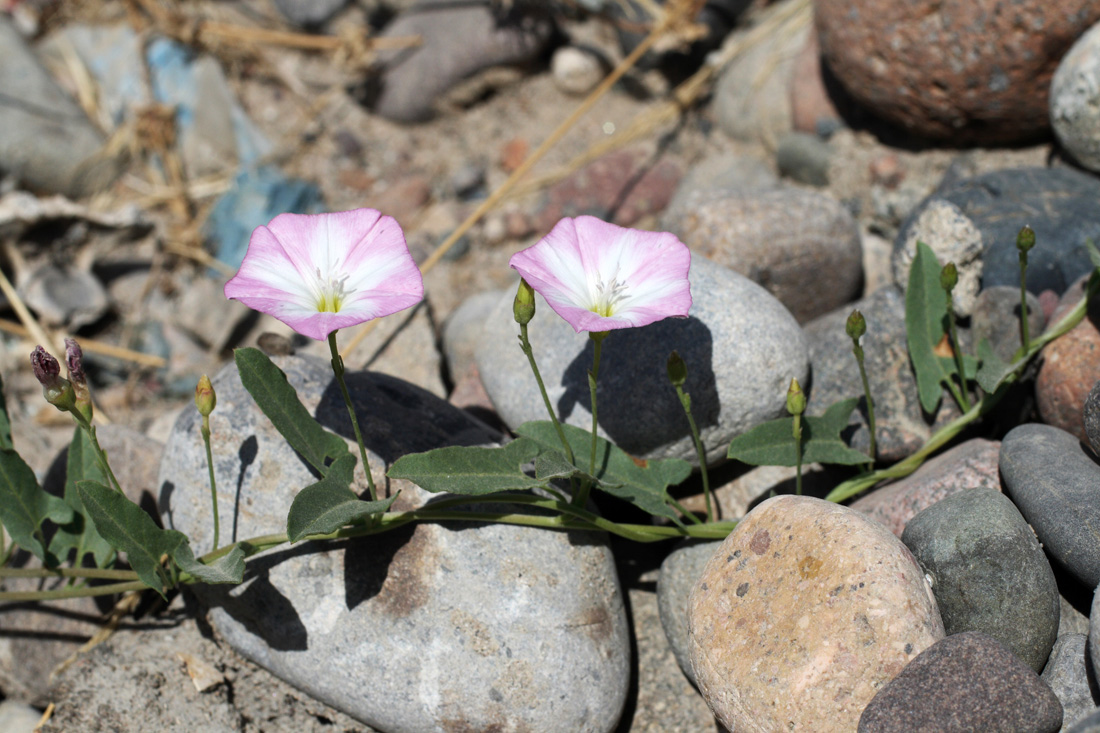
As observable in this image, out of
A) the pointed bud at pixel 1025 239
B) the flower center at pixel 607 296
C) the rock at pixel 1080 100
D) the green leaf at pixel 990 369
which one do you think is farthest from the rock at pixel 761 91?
the flower center at pixel 607 296

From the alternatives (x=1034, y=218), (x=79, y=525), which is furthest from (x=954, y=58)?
(x=79, y=525)

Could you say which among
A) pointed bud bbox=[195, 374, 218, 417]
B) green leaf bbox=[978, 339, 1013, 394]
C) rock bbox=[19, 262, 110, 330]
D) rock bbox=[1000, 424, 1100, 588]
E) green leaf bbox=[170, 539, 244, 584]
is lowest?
rock bbox=[19, 262, 110, 330]

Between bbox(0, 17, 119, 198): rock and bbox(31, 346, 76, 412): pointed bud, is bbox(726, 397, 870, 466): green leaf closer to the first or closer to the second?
bbox(31, 346, 76, 412): pointed bud

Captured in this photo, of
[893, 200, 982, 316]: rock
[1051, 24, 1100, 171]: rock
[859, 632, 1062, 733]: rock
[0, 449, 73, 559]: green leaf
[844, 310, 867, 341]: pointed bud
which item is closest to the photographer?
[859, 632, 1062, 733]: rock

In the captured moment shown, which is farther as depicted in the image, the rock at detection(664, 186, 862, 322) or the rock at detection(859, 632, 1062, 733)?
the rock at detection(664, 186, 862, 322)

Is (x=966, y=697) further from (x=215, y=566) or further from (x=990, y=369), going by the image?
(x=215, y=566)

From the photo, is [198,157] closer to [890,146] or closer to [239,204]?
[239,204]

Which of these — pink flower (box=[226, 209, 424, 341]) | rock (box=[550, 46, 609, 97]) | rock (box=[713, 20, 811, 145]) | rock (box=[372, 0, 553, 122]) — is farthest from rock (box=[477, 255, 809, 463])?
rock (box=[372, 0, 553, 122])
